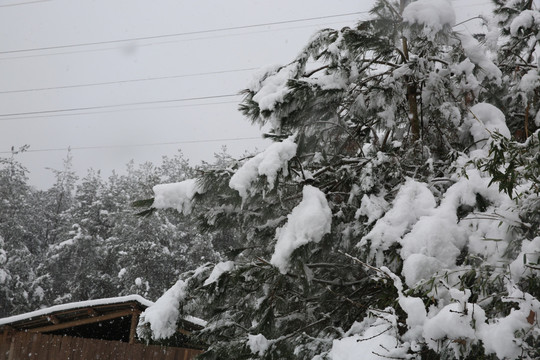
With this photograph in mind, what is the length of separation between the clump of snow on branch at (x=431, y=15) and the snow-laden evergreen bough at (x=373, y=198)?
0.6 inches

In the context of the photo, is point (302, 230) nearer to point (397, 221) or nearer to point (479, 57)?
point (397, 221)

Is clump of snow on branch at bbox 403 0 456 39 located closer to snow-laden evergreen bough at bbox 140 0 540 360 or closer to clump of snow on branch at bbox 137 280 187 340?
snow-laden evergreen bough at bbox 140 0 540 360

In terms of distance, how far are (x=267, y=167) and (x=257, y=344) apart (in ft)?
5.42

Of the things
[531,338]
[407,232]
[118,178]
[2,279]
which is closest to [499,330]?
[531,338]

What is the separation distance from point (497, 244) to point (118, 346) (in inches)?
338

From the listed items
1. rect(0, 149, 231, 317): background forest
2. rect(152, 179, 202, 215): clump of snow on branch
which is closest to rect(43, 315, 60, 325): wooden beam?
rect(152, 179, 202, 215): clump of snow on branch

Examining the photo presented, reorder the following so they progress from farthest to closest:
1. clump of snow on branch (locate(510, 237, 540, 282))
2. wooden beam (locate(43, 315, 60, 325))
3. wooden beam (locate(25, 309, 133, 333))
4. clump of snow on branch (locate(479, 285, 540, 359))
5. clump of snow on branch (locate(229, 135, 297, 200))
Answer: wooden beam (locate(25, 309, 133, 333)) < wooden beam (locate(43, 315, 60, 325)) < clump of snow on branch (locate(229, 135, 297, 200)) < clump of snow on branch (locate(510, 237, 540, 282)) < clump of snow on branch (locate(479, 285, 540, 359))

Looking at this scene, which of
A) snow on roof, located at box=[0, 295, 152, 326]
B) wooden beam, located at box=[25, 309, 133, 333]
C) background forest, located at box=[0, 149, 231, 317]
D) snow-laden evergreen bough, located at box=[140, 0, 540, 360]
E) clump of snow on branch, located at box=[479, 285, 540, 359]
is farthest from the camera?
background forest, located at box=[0, 149, 231, 317]

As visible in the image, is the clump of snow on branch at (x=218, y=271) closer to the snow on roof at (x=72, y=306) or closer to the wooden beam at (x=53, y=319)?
the snow on roof at (x=72, y=306)

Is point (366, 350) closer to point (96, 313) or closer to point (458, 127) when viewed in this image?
point (458, 127)

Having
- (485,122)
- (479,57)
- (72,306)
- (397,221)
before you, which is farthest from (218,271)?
(72,306)

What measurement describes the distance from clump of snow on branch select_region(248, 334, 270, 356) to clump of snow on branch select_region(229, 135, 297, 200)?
4.33 feet

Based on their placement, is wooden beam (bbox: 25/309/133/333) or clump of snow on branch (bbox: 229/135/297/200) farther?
wooden beam (bbox: 25/309/133/333)

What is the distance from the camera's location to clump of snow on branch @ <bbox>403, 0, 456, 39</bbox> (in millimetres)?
4945
